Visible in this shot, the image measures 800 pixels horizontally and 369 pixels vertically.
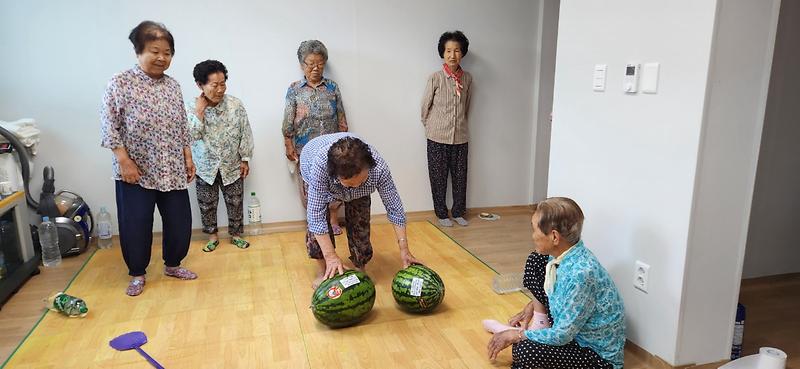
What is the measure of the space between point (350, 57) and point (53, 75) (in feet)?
7.12

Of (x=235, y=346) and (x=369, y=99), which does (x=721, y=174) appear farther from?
(x=369, y=99)

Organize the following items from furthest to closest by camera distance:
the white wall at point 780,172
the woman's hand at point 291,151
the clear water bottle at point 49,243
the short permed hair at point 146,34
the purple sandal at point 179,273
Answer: the woman's hand at point 291,151 < the clear water bottle at point 49,243 < the purple sandal at point 179,273 < the white wall at point 780,172 < the short permed hair at point 146,34

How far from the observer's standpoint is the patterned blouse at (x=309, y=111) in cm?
398

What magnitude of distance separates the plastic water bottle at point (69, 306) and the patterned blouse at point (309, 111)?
1.86 meters

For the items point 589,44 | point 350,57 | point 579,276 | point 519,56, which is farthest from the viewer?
point 519,56

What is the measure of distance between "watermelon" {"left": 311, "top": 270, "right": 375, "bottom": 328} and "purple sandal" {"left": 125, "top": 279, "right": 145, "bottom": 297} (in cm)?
121

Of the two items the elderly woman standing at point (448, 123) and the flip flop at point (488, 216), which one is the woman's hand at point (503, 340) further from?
the flip flop at point (488, 216)

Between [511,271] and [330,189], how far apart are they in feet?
Result: 4.72

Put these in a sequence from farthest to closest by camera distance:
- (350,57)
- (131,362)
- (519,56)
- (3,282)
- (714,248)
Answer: (519,56) < (350,57) < (3,282) < (131,362) < (714,248)

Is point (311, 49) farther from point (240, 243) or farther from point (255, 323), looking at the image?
point (255, 323)

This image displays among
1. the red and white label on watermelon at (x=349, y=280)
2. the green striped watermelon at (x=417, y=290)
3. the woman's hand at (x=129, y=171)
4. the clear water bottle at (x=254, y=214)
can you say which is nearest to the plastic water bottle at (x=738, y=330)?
the green striped watermelon at (x=417, y=290)

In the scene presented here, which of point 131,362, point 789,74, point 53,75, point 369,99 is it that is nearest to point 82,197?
point 53,75

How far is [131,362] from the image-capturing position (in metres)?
2.33

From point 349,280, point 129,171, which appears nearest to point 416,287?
point 349,280
